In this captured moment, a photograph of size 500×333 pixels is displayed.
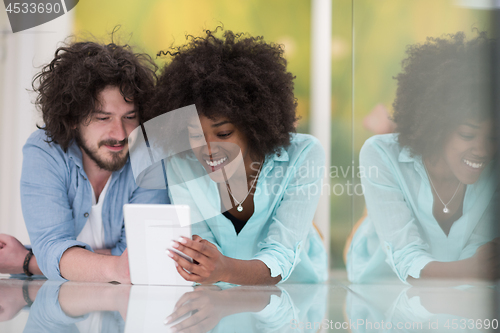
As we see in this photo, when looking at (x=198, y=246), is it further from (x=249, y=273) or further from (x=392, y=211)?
(x=392, y=211)

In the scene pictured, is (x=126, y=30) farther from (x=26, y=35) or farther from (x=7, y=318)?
(x=7, y=318)

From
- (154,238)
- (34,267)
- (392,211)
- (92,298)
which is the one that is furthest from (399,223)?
(34,267)

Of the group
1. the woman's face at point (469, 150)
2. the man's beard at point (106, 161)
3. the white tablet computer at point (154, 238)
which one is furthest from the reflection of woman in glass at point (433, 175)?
the man's beard at point (106, 161)

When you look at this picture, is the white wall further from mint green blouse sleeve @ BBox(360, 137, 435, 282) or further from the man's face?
mint green blouse sleeve @ BBox(360, 137, 435, 282)

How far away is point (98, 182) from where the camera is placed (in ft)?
4.50

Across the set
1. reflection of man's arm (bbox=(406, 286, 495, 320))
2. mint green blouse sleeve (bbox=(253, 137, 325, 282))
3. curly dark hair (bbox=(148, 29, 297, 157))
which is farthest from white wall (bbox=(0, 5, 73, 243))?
reflection of man's arm (bbox=(406, 286, 495, 320))

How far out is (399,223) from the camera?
128 cm

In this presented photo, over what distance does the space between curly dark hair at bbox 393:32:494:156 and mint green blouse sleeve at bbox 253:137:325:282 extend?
276 mm

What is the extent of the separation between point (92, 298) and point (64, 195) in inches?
15.7

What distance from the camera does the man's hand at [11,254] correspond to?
139cm

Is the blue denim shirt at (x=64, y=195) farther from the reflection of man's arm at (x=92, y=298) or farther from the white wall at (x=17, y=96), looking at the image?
the reflection of man's arm at (x=92, y=298)

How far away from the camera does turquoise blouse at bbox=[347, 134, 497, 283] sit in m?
1.18

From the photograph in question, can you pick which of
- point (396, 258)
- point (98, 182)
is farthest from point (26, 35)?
point (396, 258)

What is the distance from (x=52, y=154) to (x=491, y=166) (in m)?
1.30
